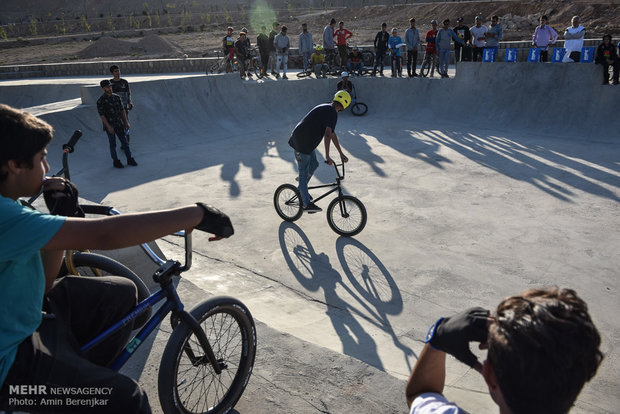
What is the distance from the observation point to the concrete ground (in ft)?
13.5

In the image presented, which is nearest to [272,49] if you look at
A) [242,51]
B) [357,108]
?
[242,51]

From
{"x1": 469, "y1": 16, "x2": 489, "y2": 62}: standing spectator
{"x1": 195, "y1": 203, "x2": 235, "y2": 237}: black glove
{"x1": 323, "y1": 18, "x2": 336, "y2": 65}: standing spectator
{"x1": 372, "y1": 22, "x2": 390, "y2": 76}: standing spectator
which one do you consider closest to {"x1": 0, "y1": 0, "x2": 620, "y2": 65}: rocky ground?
{"x1": 323, "y1": 18, "x2": 336, "y2": 65}: standing spectator

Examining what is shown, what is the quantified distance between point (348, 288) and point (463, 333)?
188 inches

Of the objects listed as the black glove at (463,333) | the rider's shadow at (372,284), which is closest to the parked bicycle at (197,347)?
the black glove at (463,333)

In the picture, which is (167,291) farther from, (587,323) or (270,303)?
(270,303)

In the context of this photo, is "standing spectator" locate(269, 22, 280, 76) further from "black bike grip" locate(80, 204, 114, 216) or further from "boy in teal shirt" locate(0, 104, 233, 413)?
"boy in teal shirt" locate(0, 104, 233, 413)

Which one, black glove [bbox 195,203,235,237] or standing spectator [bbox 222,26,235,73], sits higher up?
standing spectator [bbox 222,26,235,73]

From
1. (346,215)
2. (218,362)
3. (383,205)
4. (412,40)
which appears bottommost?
(383,205)

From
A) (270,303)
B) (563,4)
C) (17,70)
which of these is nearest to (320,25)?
(563,4)

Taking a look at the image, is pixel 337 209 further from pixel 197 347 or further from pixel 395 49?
pixel 395 49

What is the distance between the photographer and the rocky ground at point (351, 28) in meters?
35.7

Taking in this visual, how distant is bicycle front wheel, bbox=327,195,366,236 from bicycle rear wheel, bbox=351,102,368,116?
34.9 feet

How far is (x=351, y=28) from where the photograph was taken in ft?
165

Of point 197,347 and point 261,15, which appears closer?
point 197,347
